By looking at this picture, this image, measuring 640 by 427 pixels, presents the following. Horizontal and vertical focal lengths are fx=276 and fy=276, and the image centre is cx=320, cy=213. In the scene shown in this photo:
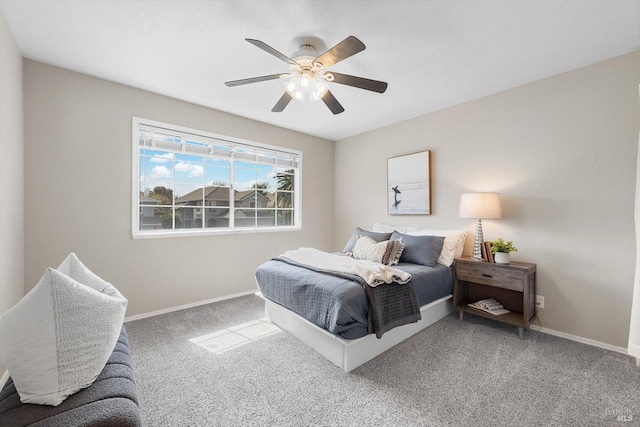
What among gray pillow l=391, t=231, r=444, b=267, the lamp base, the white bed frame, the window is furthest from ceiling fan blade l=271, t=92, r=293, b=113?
the lamp base

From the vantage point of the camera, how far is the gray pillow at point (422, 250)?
3064mm

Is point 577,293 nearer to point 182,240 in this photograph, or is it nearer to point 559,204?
point 559,204

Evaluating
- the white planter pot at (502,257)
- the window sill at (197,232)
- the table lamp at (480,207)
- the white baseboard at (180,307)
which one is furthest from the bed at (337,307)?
the window sill at (197,232)

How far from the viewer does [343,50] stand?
182cm

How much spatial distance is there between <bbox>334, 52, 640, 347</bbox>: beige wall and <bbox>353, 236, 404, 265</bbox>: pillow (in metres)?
0.91

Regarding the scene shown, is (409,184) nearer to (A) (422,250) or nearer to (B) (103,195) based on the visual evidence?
(A) (422,250)

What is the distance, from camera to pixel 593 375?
6.68 ft

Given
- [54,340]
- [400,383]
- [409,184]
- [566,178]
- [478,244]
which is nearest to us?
[54,340]

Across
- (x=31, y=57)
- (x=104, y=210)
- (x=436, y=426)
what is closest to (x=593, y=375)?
(x=436, y=426)

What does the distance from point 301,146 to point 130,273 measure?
298cm

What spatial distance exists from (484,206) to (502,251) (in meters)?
0.48

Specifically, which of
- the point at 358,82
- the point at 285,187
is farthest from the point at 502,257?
the point at 285,187

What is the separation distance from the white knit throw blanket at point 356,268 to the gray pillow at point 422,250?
66cm

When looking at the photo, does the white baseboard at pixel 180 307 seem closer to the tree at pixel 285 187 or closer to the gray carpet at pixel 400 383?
the gray carpet at pixel 400 383
